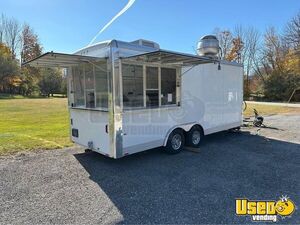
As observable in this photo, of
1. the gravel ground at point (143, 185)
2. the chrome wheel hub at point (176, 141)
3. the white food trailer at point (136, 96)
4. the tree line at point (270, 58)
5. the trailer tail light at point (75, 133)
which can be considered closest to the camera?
the gravel ground at point (143, 185)

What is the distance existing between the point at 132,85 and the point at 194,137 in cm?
272

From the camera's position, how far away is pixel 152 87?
5840 mm

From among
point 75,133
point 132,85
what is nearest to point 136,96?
point 132,85

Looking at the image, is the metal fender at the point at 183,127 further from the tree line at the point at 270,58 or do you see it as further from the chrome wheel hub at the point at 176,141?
the tree line at the point at 270,58

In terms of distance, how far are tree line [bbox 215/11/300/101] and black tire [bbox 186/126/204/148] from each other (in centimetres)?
2553

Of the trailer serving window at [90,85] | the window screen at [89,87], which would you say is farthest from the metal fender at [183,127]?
the window screen at [89,87]

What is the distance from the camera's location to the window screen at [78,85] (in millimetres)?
6136

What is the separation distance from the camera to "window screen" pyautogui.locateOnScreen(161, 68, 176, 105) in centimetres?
606

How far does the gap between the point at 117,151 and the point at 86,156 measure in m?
1.62

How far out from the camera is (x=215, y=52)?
7.57 m

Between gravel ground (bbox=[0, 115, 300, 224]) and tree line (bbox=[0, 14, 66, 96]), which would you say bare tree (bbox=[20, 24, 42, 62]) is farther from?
gravel ground (bbox=[0, 115, 300, 224])

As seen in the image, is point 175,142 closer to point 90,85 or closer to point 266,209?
point 90,85

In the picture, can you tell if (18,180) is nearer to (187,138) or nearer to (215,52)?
(187,138)

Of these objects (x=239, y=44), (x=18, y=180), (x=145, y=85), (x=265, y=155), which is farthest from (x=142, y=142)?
(x=239, y=44)
